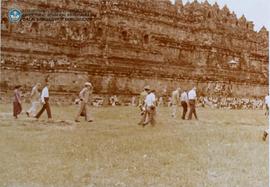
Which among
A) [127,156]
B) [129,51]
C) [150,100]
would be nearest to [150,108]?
[150,100]

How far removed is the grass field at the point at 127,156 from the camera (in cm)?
818

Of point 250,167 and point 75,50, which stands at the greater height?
point 75,50

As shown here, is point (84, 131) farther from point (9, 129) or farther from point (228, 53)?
point (228, 53)

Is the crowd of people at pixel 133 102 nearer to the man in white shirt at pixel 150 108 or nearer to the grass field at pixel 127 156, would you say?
the man in white shirt at pixel 150 108

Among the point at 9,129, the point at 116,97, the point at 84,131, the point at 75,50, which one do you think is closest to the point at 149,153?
the point at 84,131

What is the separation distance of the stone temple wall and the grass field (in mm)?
10402

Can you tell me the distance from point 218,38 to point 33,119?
26127mm

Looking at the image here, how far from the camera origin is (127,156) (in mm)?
10000

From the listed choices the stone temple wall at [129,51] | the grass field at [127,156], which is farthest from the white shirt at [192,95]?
the stone temple wall at [129,51]

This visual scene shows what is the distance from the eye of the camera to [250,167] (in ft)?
29.9

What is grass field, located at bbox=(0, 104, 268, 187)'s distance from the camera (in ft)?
26.8

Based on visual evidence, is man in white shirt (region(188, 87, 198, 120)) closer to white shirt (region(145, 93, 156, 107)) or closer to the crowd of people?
the crowd of people

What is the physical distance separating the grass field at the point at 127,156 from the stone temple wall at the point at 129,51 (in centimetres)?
1040

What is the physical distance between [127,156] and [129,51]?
19196 mm
